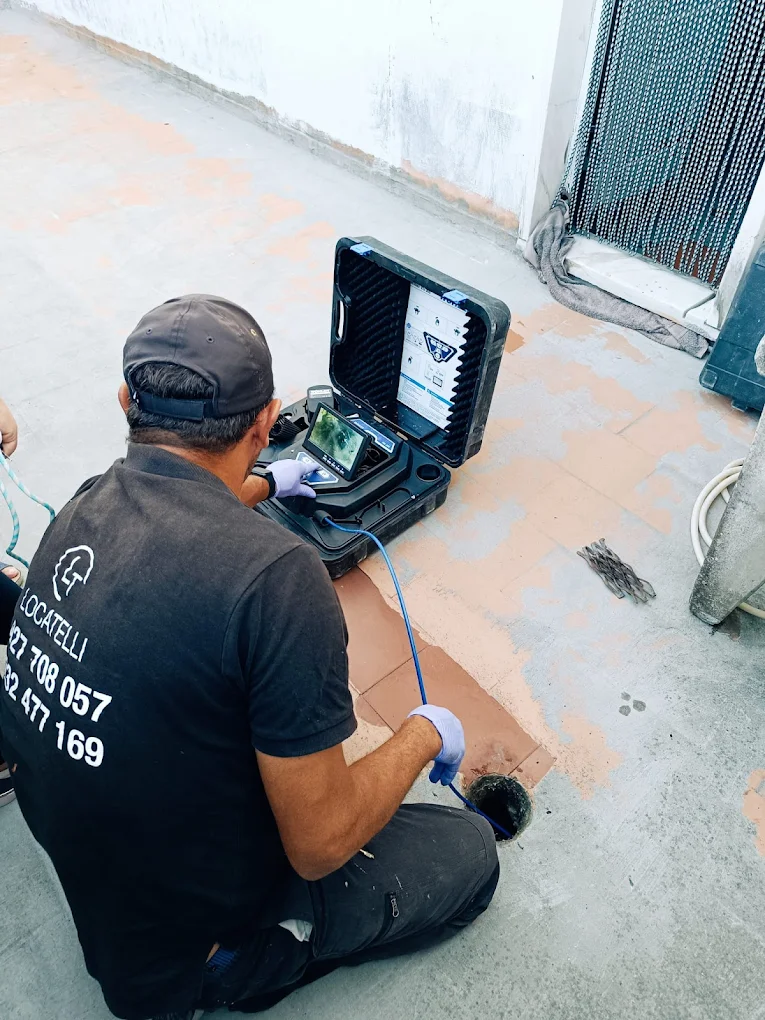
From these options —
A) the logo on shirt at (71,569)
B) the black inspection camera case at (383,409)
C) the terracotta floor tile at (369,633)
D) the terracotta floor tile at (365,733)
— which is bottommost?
the terracotta floor tile at (369,633)

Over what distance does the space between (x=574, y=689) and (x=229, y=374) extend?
4.77 feet

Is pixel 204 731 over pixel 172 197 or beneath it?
over

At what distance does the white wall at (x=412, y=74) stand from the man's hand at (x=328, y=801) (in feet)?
10.9

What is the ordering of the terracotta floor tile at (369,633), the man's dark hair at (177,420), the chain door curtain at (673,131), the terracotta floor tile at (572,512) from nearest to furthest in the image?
1. the man's dark hair at (177,420)
2. the terracotta floor tile at (369,633)
3. the terracotta floor tile at (572,512)
4. the chain door curtain at (673,131)

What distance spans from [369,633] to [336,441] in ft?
2.16

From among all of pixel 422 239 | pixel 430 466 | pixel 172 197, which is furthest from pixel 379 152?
pixel 430 466

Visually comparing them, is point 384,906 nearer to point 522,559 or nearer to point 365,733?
point 365,733

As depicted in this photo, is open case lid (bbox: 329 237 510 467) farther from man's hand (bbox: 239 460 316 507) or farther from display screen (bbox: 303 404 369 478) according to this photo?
man's hand (bbox: 239 460 316 507)

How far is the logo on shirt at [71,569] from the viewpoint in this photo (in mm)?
1112

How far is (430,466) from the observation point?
8.50ft

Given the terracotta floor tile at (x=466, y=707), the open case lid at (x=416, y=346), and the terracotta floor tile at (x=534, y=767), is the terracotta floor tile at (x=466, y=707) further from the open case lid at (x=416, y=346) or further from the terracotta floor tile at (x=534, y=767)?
the open case lid at (x=416, y=346)

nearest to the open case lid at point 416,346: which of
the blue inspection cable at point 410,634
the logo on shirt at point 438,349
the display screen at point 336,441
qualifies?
the logo on shirt at point 438,349

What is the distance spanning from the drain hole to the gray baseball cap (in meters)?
1.23

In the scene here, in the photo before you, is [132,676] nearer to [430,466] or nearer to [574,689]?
[574,689]
